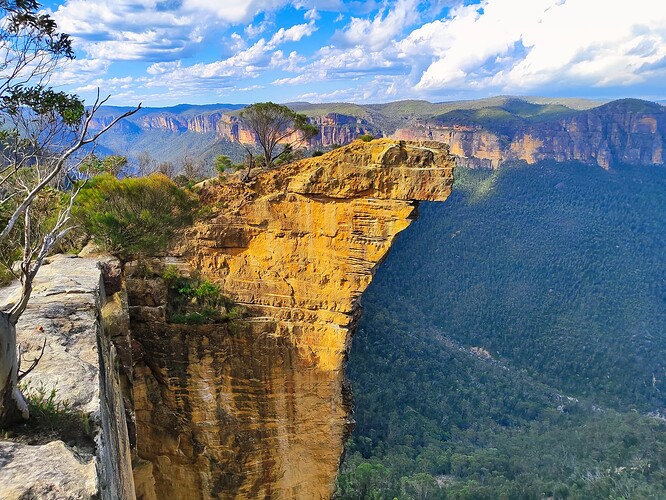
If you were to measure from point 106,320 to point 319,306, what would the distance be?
5900mm

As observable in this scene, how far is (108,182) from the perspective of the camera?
12.7 m

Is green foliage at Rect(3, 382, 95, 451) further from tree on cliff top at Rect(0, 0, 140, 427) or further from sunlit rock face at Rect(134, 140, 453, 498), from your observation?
sunlit rock face at Rect(134, 140, 453, 498)

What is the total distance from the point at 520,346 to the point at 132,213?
→ 53.0 meters

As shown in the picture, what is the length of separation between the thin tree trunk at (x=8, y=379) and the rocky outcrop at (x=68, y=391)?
0.24 m

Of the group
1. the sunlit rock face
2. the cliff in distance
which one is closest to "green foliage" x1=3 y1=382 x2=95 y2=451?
the sunlit rock face

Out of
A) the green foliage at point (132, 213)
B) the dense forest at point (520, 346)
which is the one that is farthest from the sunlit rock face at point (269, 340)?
the dense forest at point (520, 346)

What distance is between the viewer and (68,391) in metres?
4.61

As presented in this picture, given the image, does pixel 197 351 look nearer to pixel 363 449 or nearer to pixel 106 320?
pixel 106 320

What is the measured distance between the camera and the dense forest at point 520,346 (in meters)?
31.9

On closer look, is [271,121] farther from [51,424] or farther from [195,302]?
[51,424]

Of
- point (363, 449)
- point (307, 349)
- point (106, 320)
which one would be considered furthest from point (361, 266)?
point (363, 449)

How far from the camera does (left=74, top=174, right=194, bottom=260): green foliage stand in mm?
11992

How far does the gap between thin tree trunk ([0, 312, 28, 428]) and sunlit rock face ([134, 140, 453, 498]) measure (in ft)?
28.6

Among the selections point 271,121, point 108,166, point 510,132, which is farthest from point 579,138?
point 108,166
